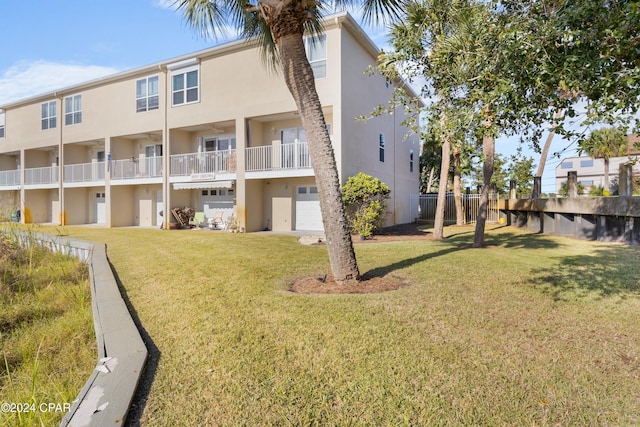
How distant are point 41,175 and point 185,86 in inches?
556

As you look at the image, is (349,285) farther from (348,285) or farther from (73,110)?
(73,110)

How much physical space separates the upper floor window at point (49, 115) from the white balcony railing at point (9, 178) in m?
4.64

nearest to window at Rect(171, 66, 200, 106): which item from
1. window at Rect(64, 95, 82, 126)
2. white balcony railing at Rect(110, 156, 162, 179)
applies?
white balcony railing at Rect(110, 156, 162, 179)

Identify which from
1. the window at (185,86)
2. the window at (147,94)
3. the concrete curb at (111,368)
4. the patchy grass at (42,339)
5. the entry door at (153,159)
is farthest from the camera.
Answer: the entry door at (153,159)

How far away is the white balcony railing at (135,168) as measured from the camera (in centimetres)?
2022

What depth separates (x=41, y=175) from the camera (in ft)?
80.9

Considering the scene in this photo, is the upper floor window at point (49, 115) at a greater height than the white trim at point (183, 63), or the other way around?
the white trim at point (183, 63)

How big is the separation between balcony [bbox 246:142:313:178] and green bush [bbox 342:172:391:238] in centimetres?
204

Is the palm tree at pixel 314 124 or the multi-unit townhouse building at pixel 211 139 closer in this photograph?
the palm tree at pixel 314 124

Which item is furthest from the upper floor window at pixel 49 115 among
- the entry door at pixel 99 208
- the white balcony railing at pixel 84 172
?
the entry door at pixel 99 208

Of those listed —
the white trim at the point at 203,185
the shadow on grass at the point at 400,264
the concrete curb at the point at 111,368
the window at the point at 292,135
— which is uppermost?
the window at the point at 292,135

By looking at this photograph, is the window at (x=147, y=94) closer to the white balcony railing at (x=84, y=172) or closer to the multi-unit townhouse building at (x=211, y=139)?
the multi-unit townhouse building at (x=211, y=139)

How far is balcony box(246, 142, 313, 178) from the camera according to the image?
1544 centimetres

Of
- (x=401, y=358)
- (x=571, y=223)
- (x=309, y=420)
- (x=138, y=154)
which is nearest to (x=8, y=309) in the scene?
(x=309, y=420)
